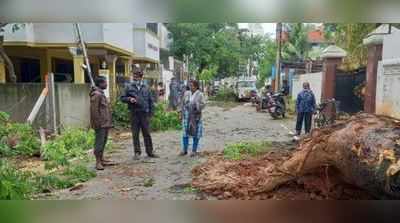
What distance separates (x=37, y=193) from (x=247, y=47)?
6.60 feet

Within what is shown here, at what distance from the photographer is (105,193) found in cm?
279

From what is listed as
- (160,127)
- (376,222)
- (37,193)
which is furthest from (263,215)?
(37,193)

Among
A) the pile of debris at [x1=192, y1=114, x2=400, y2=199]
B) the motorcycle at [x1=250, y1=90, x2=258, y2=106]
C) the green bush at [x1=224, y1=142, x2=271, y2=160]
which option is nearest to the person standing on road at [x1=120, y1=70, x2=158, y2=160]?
the pile of debris at [x1=192, y1=114, x2=400, y2=199]

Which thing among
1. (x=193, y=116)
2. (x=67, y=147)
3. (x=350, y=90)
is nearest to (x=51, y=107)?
(x=67, y=147)

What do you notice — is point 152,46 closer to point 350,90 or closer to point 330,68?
point 330,68

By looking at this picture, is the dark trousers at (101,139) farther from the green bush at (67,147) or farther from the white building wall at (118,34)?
the white building wall at (118,34)

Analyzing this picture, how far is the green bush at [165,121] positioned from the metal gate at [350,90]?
1269 millimetres

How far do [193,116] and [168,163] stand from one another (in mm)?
424

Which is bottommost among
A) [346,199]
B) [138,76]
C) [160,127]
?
[346,199]

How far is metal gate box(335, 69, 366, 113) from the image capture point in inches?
109

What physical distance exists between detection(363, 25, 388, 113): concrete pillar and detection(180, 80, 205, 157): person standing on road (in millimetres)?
1270

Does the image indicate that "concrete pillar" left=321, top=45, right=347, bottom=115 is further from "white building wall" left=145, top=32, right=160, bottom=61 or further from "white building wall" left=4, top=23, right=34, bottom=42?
"white building wall" left=4, top=23, right=34, bottom=42

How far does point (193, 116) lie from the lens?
290cm

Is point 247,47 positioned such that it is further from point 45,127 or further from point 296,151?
point 45,127
